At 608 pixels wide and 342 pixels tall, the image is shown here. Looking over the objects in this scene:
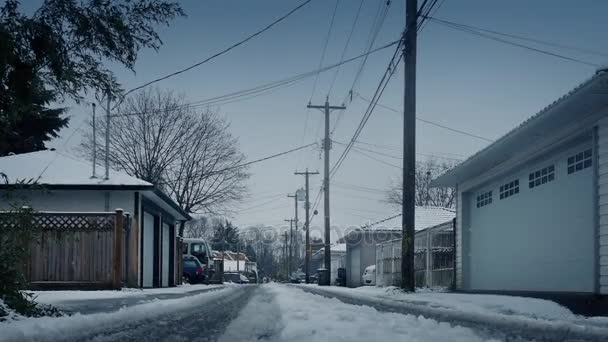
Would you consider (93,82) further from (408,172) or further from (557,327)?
(408,172)

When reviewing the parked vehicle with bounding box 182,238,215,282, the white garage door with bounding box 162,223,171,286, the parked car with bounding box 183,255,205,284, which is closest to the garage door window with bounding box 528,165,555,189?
the white garage door with bounding box 162,223,171,286

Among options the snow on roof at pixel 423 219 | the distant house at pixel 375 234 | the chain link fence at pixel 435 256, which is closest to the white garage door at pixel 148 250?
the chain link fence at pixel 435 256

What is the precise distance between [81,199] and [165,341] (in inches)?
612

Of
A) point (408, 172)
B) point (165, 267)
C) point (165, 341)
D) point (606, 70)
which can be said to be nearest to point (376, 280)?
point (165, 267)

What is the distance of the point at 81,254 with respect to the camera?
1406 cm

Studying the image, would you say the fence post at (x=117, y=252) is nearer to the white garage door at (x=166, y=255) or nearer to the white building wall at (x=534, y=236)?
the white building wall at (x=534, y=236)

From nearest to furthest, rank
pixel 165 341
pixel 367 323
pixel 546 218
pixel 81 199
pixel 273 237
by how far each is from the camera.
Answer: pixel 165 341, pixel 367 323, pixel 546 218, pixel 81 199, pixel 273 237

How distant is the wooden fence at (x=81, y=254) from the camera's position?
13859 millimetres

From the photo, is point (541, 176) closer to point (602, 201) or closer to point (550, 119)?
point (550, 119)

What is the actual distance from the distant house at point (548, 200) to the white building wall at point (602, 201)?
2 cm

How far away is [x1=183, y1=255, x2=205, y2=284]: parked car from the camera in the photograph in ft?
106

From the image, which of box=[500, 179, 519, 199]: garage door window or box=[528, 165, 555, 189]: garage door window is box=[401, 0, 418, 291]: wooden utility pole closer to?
box=[500, 179, 519, 199]: garage door window

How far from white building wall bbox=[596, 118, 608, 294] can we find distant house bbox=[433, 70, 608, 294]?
16 millimetres

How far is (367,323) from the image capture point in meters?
3.77
